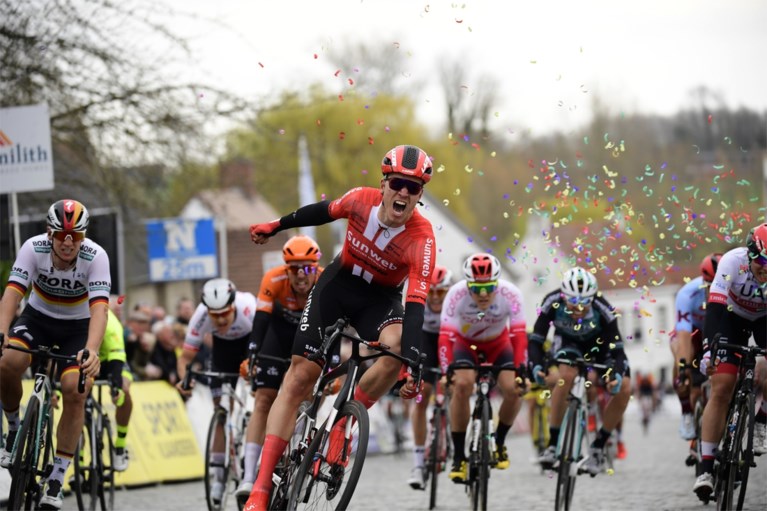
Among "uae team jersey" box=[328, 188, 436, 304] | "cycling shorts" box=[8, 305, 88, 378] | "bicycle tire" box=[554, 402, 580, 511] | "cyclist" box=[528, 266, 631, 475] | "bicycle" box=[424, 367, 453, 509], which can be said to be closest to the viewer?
"uae team jersey" box=[328, 188, 436, 304]

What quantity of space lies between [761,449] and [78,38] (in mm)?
11008

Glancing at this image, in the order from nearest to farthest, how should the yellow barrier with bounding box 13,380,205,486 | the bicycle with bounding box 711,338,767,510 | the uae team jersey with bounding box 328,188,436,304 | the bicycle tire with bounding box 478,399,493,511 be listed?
the uae team jersey with bounding box 328,188,436,304 < the bicycle with bounding box 711,338,767,510 < the bicycle tire with bounding box 478,399,493,511 < the yellow barrier with bounding box 13,380,205,486

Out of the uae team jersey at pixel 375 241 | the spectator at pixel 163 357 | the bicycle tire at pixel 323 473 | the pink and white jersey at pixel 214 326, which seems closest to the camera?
the bicycle tire at pixel 323 473

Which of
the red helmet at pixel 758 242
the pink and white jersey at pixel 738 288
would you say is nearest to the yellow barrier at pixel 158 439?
the pink and white jersey at pixel 738 288

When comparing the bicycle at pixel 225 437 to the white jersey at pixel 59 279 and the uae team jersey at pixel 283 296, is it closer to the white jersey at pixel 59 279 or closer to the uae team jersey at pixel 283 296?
the uae team jersey at pixel 283 296

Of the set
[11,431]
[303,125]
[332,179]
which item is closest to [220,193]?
[11,431]

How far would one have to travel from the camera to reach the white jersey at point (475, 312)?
13102 mm

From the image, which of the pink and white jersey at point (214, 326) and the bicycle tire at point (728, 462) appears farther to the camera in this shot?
the pink and white jersey at point (214, 326)

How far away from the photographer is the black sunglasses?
8781mm

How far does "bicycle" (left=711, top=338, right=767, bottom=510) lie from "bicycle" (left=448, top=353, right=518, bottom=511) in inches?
93.4

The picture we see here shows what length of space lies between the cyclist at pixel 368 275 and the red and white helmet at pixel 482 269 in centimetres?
321

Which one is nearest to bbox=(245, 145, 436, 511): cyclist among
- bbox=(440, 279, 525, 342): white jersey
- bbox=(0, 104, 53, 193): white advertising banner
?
bbox=(440, 279, 525, 342): white jersey

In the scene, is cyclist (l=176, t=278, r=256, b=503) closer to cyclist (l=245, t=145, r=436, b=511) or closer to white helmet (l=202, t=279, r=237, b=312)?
white helmet (l=202, t=279, r=237, b=312)

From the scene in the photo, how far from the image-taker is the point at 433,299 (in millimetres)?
14945
